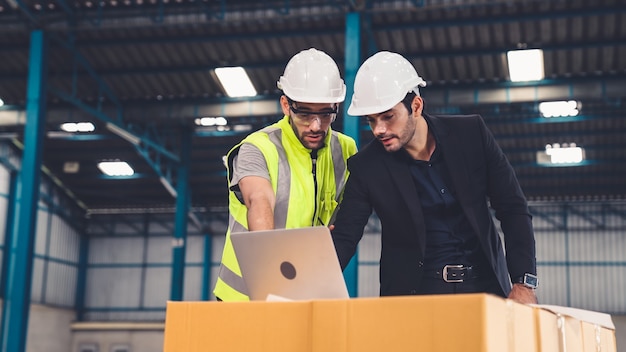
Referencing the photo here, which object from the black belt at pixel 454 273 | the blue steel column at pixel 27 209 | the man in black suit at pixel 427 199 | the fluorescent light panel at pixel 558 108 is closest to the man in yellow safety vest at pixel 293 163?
the man in black suit at pixel 427 199

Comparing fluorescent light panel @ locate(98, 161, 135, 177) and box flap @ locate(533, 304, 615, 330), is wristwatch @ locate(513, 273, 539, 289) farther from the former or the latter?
fluorescent light panel @ locate(98, 161, 135, 177)

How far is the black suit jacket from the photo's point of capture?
353cm

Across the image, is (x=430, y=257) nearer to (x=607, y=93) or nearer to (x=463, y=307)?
(x=463, y=307)

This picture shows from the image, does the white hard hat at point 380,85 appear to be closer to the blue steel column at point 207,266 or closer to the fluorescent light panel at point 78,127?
the fluorescent light panel at point 78,127

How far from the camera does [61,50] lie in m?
18.6

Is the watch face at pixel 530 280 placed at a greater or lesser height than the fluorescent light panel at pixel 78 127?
lesser

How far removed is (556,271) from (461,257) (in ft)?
78.2

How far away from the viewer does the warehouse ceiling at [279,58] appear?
1634 cm

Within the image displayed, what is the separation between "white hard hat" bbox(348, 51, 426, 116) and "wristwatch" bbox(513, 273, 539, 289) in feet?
3.21

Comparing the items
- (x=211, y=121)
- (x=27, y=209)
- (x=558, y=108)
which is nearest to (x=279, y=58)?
(x=211, y=121)

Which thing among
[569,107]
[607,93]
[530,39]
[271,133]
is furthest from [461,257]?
[569,107]

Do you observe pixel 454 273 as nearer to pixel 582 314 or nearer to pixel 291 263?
pixel 582 314

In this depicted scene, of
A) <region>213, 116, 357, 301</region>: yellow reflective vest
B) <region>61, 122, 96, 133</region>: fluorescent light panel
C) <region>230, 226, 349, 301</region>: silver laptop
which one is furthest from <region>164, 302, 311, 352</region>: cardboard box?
<region>61, 122, 96, 133</region>: fluorescent light panel

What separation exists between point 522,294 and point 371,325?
61.9 inches
